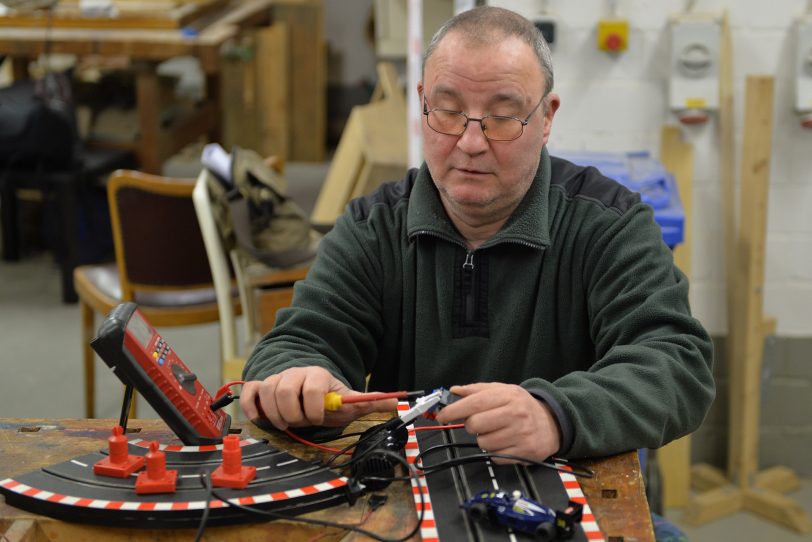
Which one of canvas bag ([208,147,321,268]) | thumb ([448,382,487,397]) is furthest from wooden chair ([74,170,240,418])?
thumb ([448,382,487,397])

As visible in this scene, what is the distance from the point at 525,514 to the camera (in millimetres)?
1246

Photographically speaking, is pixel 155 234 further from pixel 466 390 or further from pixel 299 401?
pixel 466 390

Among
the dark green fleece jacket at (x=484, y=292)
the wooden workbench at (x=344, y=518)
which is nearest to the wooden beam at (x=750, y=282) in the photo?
the dark green fleece jacket at (x=484, y=292)

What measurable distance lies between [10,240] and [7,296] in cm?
52

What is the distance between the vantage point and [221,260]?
9.91 feet

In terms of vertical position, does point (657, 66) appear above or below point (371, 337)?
above

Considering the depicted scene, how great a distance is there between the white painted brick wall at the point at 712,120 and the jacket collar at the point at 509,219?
1256mm

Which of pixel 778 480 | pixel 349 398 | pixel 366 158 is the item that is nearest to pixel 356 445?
pixel 349 398

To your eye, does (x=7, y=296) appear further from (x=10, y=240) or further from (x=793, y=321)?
(x=793, y=321)

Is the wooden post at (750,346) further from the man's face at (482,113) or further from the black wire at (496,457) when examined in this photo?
the black wire at (496,457)

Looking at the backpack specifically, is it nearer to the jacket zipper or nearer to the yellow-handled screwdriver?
the jacket zipper

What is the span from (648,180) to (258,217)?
109 centimetres

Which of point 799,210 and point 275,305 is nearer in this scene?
point 275,305

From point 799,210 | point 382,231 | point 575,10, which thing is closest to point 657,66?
point 575,10
